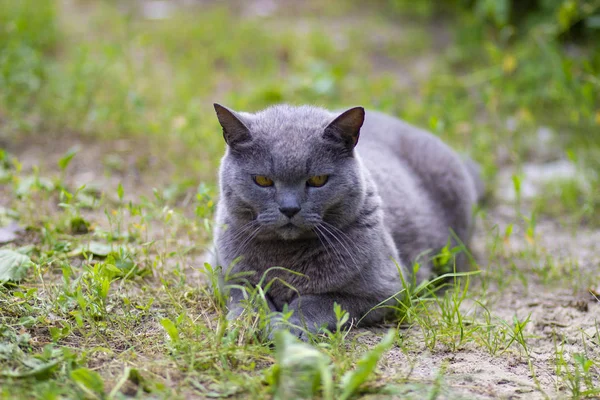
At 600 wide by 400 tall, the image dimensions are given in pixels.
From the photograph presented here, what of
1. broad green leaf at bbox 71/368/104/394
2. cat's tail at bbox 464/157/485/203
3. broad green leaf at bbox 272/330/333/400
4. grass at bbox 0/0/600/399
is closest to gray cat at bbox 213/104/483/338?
grass at bbox 0/0/600/399

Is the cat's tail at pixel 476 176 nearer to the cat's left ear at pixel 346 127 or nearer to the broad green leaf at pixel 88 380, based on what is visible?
the cat's left ear at pixel 346 127

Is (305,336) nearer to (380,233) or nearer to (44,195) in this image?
(380,233)

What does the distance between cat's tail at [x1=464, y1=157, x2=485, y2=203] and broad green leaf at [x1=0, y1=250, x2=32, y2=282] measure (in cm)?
241

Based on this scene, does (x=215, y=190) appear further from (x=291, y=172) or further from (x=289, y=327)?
(x=289, y=327)

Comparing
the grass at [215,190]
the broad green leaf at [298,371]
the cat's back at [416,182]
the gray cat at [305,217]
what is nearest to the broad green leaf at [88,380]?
the grass at [215,190]

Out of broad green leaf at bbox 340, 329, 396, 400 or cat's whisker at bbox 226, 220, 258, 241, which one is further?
cat's whisker at bbox 226, 220, 258, 241

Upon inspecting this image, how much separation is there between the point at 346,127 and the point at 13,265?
1376mm

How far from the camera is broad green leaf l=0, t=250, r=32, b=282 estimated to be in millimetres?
2369

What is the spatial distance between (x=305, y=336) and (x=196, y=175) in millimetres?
1817

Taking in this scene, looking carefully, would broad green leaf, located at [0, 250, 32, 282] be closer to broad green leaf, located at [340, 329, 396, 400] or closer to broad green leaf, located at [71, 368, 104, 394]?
broad green leaf, located at [71, 368, 104, 394]

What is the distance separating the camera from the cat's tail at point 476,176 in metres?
3.68

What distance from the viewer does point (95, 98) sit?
4.27 meters

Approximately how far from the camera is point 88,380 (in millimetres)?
1758

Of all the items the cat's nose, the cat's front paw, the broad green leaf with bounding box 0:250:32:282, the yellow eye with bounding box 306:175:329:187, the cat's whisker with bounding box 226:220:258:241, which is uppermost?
the yellow eye with bounding box 306:175:329:187
